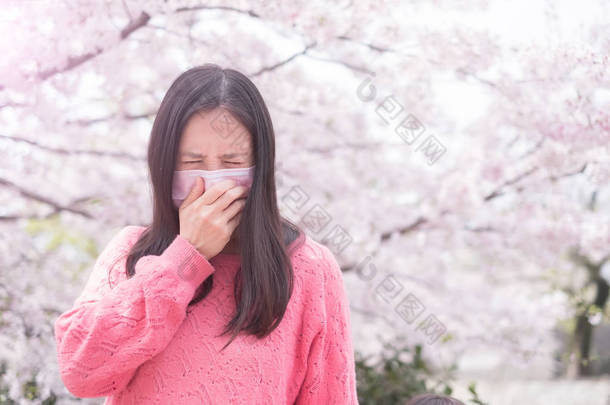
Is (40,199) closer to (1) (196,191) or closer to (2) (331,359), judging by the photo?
(1) (196,191)

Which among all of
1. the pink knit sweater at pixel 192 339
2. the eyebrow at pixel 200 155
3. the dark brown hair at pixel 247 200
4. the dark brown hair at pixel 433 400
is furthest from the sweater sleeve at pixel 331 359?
the eyebrow at pixel 200 155

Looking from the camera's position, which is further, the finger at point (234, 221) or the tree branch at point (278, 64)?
the tree branch at point (278, 64)

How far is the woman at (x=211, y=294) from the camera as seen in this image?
46.9 inches

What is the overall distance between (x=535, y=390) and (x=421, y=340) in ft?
11.6

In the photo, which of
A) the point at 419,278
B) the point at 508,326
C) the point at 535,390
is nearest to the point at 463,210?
the point at 419,278

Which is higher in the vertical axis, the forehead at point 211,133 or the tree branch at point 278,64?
the forehead at point 211,133

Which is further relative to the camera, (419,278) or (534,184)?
(419,278)

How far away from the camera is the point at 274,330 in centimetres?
132

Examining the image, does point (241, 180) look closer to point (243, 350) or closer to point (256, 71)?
point (243, 350)

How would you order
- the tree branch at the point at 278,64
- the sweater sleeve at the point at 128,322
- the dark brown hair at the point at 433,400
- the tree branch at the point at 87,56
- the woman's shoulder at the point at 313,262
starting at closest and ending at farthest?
the sweater sleeve at the point at 128,322
the woman's shoulder at the point at 313,262
the dark brown hair at the point at 433,400
the tree branch at the point at 87,56
the tree branch at the point at 278,64

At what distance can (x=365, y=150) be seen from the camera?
328 cm

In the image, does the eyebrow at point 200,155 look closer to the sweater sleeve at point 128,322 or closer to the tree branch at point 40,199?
the sweater sleeve at point 128,322

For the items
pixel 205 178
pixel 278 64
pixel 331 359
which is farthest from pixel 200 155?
pixel 278 64

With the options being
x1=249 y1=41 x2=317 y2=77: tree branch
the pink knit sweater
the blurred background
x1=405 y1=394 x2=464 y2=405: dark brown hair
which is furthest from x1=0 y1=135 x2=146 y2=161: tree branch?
x1=405 y1=394 x2=464 y2=405: dark brown hair
